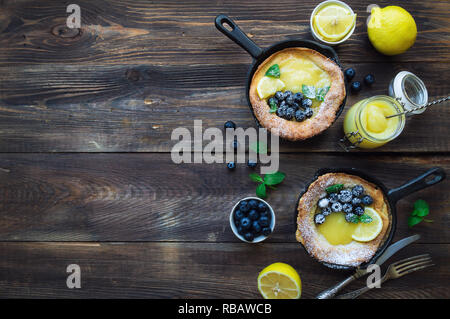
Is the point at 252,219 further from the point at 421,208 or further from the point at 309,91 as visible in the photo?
the point at 421,208

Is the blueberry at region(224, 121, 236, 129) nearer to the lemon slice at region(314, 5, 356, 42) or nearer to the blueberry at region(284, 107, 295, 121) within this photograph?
the blueberry at region(284, 107, 295, 121)

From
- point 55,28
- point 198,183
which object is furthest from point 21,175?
point 198,183

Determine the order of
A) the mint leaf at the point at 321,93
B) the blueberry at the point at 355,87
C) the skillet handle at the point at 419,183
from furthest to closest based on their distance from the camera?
the blueberry at the point at 355,87
the mint leaf at the point at 321,93
the skillet handle at the point at 419,183

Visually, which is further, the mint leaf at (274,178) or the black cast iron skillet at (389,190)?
the mint leaf at (274,178)

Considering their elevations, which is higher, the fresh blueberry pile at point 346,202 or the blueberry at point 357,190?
the blueberry at point 357,190

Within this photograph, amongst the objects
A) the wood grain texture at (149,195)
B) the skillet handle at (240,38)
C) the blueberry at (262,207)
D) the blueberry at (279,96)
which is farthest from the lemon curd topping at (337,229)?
the skillet handle at (240,38)

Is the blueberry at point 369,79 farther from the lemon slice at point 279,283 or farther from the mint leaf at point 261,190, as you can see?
the lemon slice at point 279,283

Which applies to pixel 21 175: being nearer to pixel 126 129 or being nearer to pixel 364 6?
pixel 126 129
